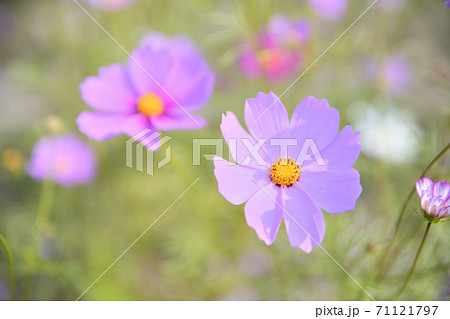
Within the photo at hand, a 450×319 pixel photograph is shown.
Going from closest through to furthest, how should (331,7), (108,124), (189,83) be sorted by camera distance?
(108,124), (189,83), (331,7)

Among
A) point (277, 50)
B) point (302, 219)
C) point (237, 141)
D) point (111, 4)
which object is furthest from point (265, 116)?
point (111, 4)

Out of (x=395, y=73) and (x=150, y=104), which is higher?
(x=395, y=73)

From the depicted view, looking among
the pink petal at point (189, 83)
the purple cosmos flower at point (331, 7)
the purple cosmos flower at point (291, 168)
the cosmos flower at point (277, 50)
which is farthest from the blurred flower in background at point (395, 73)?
the purple cosmos flower at point (291, 168)

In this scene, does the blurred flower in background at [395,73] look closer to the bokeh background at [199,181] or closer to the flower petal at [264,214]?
the bokeh background at [199,181]

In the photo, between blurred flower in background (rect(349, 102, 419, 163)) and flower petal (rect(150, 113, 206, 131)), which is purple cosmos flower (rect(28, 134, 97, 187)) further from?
blurred flower in background (rect(349, 102, 419, 163))

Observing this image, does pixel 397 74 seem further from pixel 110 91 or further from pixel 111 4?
pixel 110 91
